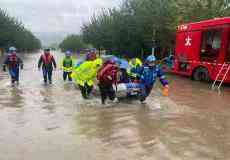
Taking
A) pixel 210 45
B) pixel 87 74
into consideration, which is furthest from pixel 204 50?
pixel 87 74

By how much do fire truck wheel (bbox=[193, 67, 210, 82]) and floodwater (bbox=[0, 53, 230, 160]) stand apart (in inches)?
201

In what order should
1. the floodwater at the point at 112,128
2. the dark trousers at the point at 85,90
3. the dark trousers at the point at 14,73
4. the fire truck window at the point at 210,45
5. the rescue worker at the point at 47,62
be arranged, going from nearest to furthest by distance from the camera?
the floodwater at the point at 112,128
the dark trousers at the point at 85,90
the dark trousers at the point at 14,73
the rescue worker at the point at 47,62
the fire truck window at the point at 210,45

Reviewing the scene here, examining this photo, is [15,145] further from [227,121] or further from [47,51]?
[47,51]

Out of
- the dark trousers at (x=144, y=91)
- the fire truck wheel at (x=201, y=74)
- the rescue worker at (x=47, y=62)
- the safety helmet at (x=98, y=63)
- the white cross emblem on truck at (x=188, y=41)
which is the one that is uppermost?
the white cross emblem on truck at (x=188, y=41)

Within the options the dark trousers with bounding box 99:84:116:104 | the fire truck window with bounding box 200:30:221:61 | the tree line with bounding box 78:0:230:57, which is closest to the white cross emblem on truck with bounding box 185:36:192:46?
the fire truck window with bounding box 200:30:221:61

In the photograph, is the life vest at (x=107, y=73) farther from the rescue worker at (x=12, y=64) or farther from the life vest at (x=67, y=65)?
the life vest at (x=67, y=65)

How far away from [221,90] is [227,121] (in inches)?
277

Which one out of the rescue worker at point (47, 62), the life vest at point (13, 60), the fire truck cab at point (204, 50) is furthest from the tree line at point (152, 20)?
the life vest at point (13, 60)

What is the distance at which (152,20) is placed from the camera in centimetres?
3091

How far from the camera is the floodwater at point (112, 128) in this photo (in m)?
6.96

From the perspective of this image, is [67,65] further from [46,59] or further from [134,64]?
[134,64]

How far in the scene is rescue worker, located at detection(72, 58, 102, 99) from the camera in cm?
1236

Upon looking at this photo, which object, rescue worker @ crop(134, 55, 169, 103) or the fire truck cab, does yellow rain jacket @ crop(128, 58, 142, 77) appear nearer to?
rescue worker @ crop(134, 55, 169, 103)

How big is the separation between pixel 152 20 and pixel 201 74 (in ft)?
38.7
